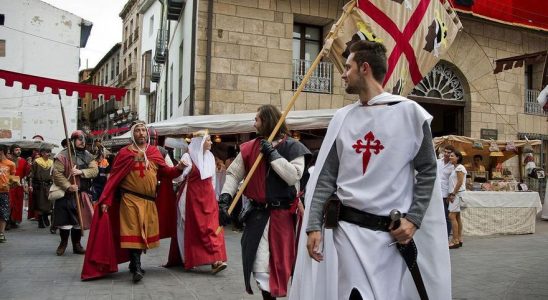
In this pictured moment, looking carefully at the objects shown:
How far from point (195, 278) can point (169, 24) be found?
1905 centimetres

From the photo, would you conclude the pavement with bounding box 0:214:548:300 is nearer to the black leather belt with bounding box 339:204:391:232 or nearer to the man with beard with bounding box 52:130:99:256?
the man with beard with bounding box 52:130:99:256

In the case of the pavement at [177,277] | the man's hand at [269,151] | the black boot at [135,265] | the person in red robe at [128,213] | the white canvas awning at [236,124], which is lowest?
the pavement at [177,277]

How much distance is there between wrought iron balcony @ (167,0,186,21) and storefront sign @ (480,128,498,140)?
10.8 metres

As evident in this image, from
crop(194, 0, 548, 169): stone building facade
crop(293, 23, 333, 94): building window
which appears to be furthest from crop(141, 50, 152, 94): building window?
crop(194, 0, 548, 169): stone building facade

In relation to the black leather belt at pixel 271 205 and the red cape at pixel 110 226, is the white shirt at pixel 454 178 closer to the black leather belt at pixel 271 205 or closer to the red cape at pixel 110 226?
the red cape at pixel 110 226

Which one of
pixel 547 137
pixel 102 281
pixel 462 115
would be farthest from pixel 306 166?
pixel 547 137

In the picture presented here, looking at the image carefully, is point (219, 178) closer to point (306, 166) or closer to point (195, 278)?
point (195, 278)

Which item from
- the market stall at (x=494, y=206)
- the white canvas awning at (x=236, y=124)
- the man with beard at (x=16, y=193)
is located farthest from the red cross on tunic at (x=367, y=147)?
the man with beard at (x=16, y=193)

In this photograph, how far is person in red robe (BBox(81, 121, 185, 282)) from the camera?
6.50 meters

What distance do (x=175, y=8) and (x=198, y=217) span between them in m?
14.1

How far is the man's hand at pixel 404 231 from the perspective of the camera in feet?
8.79

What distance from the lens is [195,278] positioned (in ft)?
22.2

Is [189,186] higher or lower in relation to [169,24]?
lower

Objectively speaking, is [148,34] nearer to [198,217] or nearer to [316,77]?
[316,77]
